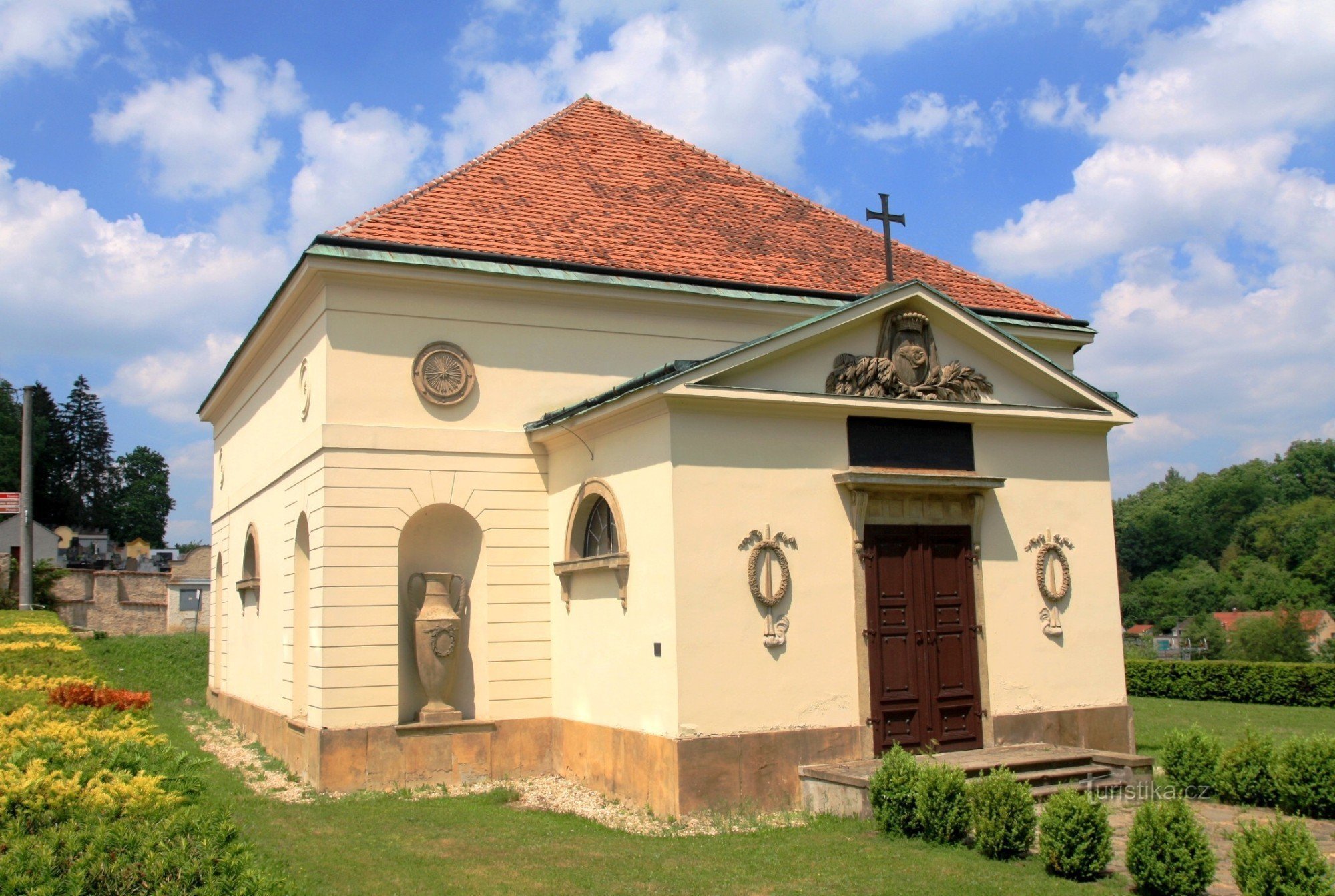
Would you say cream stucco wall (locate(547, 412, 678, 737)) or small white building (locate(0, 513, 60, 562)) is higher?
small white building (locate(0, 513, 60, 562))

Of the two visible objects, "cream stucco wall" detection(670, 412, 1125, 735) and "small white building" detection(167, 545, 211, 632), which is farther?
"small white building" detection(167, 545, 211, 632)

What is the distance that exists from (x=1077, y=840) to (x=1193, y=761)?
4209 millimetres

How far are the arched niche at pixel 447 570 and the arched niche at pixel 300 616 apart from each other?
5.90 ft

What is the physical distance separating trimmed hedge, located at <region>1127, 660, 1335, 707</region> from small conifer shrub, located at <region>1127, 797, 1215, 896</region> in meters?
21.6

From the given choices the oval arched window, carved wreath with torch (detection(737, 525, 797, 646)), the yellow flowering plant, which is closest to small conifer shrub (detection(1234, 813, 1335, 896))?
carved wreath with torch (detection(737, 525, 797, 646))

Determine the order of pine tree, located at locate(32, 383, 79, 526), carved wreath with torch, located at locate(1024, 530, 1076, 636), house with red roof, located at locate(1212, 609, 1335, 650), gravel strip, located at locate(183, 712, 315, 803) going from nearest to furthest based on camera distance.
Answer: gravel strip, located at locate(183, 712, 315, 803) → carved wreath with torch, located at locate(1024, 530, 1076, 636) → house with red roof, located at locate(1212, 609, 1335, 650) → pine tree, located at locate(32, 383, 79, 526)

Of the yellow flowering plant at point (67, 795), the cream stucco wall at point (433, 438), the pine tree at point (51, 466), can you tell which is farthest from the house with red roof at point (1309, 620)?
the pine tree at point (51, 466)

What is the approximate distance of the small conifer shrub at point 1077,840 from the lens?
8.83m

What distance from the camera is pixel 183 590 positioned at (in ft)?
139

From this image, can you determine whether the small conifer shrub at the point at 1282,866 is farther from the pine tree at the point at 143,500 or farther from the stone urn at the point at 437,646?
the pine tree at the point at 143,500

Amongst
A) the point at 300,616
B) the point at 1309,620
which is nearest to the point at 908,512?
the point at 300,616

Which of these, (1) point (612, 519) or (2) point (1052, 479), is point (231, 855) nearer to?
(1) point (612, 519)

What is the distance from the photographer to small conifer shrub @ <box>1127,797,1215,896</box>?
8.18 meters

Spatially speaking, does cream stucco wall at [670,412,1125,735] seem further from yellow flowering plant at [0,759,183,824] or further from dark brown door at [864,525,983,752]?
yellow flowering plant at [0,759,183,824]
